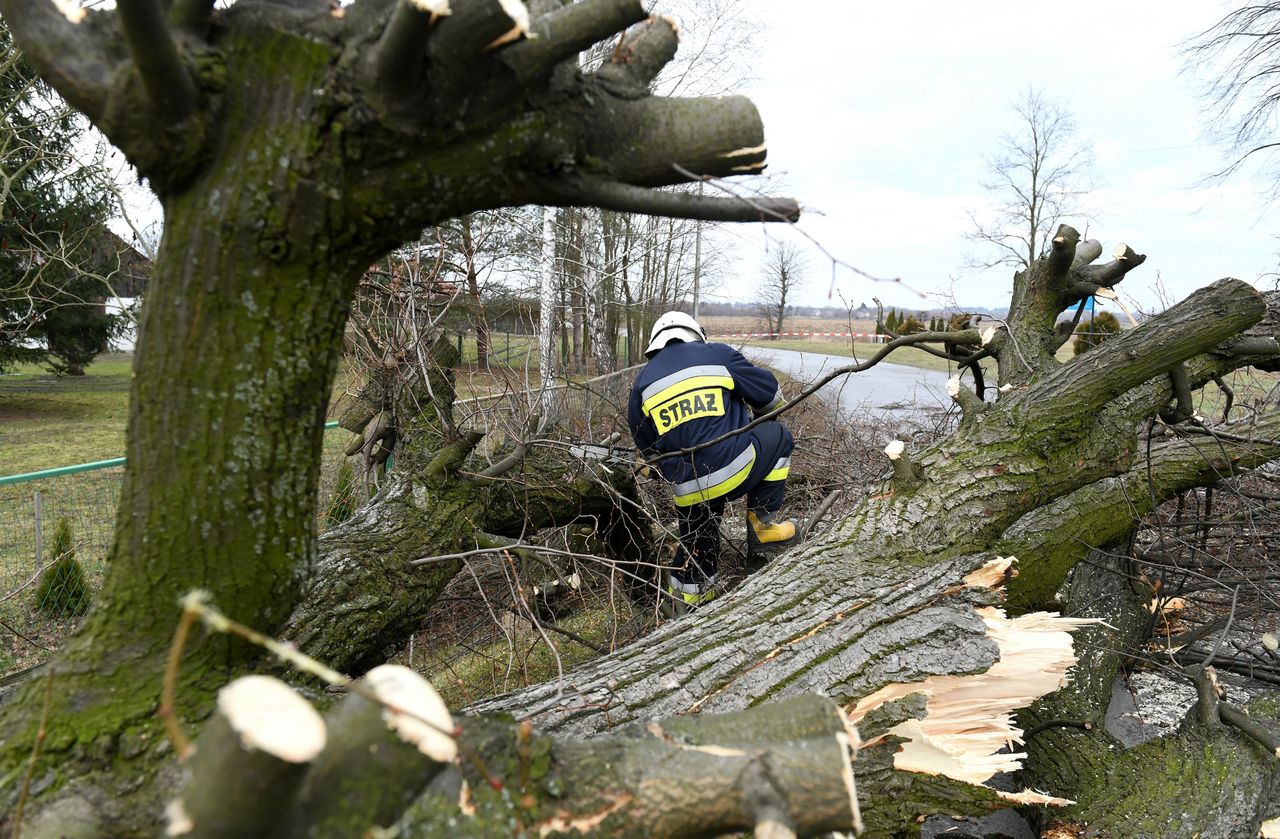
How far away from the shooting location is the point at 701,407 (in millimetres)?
4246

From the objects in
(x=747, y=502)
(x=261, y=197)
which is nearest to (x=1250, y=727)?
(x=747, y=502)

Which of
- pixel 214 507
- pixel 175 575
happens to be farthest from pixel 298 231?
pixel 175 575

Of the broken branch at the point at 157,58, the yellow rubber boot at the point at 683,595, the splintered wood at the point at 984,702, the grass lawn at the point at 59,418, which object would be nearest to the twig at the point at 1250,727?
the splintered wood at the point at 984,702

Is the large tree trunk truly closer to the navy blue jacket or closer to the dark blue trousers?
the navy blue jacket

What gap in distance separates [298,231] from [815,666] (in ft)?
6.02

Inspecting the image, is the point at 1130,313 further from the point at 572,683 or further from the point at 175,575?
the point at 175,575

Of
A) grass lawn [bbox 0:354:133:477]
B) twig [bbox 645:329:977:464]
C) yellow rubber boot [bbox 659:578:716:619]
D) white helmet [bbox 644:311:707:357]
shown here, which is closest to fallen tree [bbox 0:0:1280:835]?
twig [bbox 645:329:977:464]

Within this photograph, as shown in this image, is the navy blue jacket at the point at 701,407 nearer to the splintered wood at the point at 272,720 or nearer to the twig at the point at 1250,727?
the twig at the point at 1250,727

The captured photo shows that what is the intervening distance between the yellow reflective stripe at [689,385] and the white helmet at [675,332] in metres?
0.40

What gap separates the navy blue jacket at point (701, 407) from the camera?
426 centimetres

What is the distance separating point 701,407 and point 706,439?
0.64ft

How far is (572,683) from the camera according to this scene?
2.13 meters

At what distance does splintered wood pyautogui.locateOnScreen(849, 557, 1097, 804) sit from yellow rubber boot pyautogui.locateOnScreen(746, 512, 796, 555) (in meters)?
2.05

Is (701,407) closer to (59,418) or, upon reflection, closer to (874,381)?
(59,418)
